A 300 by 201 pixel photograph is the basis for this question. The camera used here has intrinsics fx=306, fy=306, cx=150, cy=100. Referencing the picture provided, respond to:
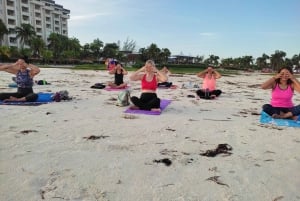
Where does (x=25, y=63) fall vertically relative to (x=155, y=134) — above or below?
above

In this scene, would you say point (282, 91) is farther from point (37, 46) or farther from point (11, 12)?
point (11, 12)

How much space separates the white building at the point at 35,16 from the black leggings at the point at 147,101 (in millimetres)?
73635

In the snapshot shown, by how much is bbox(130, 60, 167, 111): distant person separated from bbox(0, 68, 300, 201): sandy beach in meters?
0.68

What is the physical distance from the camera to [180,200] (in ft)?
8.88

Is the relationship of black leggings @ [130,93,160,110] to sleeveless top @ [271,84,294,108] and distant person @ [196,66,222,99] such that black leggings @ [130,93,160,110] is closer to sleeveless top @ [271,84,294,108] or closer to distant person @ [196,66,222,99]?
sleeveless top @ [271,84,294,108]

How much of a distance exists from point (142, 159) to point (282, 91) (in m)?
4.15

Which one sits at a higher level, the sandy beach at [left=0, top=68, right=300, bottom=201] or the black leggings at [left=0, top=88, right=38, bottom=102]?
the black leggings at [left=0, top=88, right=38, bottom=102]

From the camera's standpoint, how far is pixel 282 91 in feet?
21.4

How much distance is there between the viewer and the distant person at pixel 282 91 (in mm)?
6434

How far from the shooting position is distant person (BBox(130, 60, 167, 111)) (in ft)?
23.2

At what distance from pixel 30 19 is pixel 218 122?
278 ft

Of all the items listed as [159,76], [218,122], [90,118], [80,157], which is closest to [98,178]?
[80,157]

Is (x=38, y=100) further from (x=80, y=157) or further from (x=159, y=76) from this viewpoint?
(x=80, y=157)

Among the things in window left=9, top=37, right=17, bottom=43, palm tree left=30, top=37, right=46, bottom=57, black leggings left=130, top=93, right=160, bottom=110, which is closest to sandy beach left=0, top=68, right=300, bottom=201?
black leggings left=130, top=93, right=160, bottom=110
